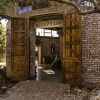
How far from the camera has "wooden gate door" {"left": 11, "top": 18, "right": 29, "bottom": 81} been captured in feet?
25.6

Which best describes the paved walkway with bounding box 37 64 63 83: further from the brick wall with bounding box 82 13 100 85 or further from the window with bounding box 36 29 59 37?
the window with bounding box 36 29 59 37

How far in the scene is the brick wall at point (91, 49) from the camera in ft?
21.9

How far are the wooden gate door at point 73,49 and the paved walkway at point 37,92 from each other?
83cm

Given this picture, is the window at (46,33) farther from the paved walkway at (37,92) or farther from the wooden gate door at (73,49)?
the paved walkway at (37,92)

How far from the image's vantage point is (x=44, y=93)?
5.58 meters

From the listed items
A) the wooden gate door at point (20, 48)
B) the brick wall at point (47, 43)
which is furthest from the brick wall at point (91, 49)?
the brick wall at point (47, 43)

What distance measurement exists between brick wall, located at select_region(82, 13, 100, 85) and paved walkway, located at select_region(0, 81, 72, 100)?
1452 mm

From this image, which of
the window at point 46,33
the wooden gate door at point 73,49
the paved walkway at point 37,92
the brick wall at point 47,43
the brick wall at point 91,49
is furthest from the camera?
the window at point 46,33

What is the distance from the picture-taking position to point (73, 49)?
690 cm

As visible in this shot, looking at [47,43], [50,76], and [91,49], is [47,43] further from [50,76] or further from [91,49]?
[91,49]

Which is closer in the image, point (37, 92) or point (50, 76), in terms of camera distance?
point (37, 92)

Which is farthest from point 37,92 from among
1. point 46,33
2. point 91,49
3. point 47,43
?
point 46,33

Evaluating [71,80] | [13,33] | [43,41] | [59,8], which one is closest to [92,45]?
[71,80]

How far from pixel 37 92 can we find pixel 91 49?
3493 millimetres
